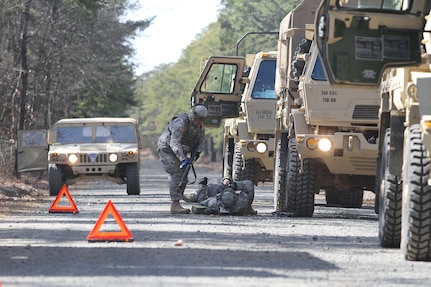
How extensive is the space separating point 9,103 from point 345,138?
75.8 ft

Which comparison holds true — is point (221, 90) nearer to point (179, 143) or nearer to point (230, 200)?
point (179, 143)

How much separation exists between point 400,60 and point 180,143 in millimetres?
8154

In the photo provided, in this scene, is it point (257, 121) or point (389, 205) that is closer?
point (389, 205)

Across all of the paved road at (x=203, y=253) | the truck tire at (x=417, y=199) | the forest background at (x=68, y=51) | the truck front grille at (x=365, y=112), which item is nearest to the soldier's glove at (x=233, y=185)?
the paved road at (x=203, y=253)

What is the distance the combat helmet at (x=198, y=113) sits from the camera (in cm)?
2084

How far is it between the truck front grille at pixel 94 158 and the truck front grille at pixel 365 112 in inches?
405

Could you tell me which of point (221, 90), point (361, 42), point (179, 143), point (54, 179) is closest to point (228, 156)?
point (221, 90)

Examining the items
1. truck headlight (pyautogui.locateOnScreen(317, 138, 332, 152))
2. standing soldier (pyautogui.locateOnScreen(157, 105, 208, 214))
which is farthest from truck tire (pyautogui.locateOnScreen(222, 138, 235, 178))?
truck headlight (pyautogui.locateOnScreen(317, 138, 332, 152))

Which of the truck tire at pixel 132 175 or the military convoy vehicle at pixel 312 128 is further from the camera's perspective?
Result: the truck tire at pixel 132 175

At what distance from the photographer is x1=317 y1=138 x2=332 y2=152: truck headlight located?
19.9 metres

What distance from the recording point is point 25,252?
13.6 m

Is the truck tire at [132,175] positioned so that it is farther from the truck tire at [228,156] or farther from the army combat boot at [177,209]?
A: the army combat boot at [177,209]

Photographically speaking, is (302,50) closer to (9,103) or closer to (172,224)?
(172,224)

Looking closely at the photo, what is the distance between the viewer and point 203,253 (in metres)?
13.7
